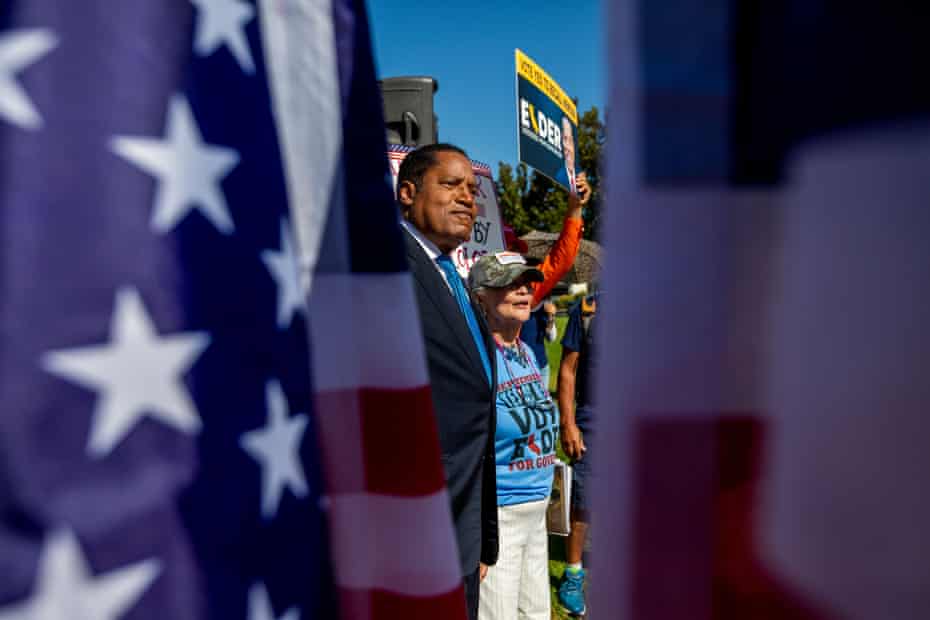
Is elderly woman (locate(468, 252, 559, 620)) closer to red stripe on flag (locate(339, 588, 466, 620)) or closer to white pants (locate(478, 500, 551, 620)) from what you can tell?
white pants (locate(478, 500, 551, 620))

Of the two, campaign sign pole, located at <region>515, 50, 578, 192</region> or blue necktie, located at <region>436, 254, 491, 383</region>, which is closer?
blue necktie, located at <region>436, 254, 491, 383</region>

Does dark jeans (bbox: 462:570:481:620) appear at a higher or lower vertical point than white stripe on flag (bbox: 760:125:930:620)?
lower

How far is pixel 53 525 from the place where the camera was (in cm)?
55

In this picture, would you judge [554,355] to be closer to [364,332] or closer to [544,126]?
[544,126]

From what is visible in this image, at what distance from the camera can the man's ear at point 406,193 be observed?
7.36 feet

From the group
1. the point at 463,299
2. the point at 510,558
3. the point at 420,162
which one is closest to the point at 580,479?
the point at 510,558

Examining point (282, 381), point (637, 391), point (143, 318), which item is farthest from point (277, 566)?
point (637, 391)

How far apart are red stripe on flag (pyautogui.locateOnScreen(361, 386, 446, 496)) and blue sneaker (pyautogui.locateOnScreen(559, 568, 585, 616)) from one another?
274 centimetres

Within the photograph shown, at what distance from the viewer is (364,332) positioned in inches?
33.7

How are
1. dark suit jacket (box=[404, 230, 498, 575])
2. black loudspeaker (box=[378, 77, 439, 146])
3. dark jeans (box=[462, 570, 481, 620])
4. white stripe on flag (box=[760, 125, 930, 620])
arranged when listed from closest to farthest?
white stripe on flag (box=[760, 125, 930, 620]) < dark suit jacket (box=[404, 230, 498, 575]) < dark jeans (box=[462, 570, 481, 620]) < black loudspeaker (box=[378, 77, 439, 146])

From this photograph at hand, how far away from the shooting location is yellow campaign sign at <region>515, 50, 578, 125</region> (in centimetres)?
324

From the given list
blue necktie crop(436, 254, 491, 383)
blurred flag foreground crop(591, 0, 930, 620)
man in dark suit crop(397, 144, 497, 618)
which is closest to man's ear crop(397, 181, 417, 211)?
man in dark suit crop(397, 144, 497, 618)

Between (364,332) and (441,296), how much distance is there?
3.19ft

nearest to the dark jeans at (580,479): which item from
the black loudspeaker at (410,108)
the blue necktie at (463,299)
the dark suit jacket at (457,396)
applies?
the blue necktie at (463,299)
